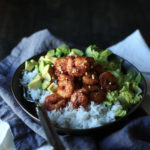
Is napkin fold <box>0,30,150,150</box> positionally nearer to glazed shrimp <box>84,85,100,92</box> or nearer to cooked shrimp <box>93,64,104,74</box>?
glazed shrimp <box>84,85,100,92</box>

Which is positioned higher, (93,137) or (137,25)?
(93,137)

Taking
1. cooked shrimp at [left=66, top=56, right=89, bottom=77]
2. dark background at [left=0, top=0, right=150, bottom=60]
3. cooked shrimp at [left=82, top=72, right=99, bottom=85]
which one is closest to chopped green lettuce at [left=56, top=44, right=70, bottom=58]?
cooked shrimp at [left=66, top=56, right=89, bottom=77]

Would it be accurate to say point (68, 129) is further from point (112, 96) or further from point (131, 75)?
point (131, 75)

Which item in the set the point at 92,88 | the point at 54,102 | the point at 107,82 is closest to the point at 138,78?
the point at 107,82

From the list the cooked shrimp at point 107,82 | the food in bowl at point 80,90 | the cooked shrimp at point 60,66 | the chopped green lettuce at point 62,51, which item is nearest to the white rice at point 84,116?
the food in bowl at point 80,90

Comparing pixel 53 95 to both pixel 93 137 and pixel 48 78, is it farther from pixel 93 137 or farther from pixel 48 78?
pixel 93 137

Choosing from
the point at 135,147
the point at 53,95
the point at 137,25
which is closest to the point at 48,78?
the point at 53,95
